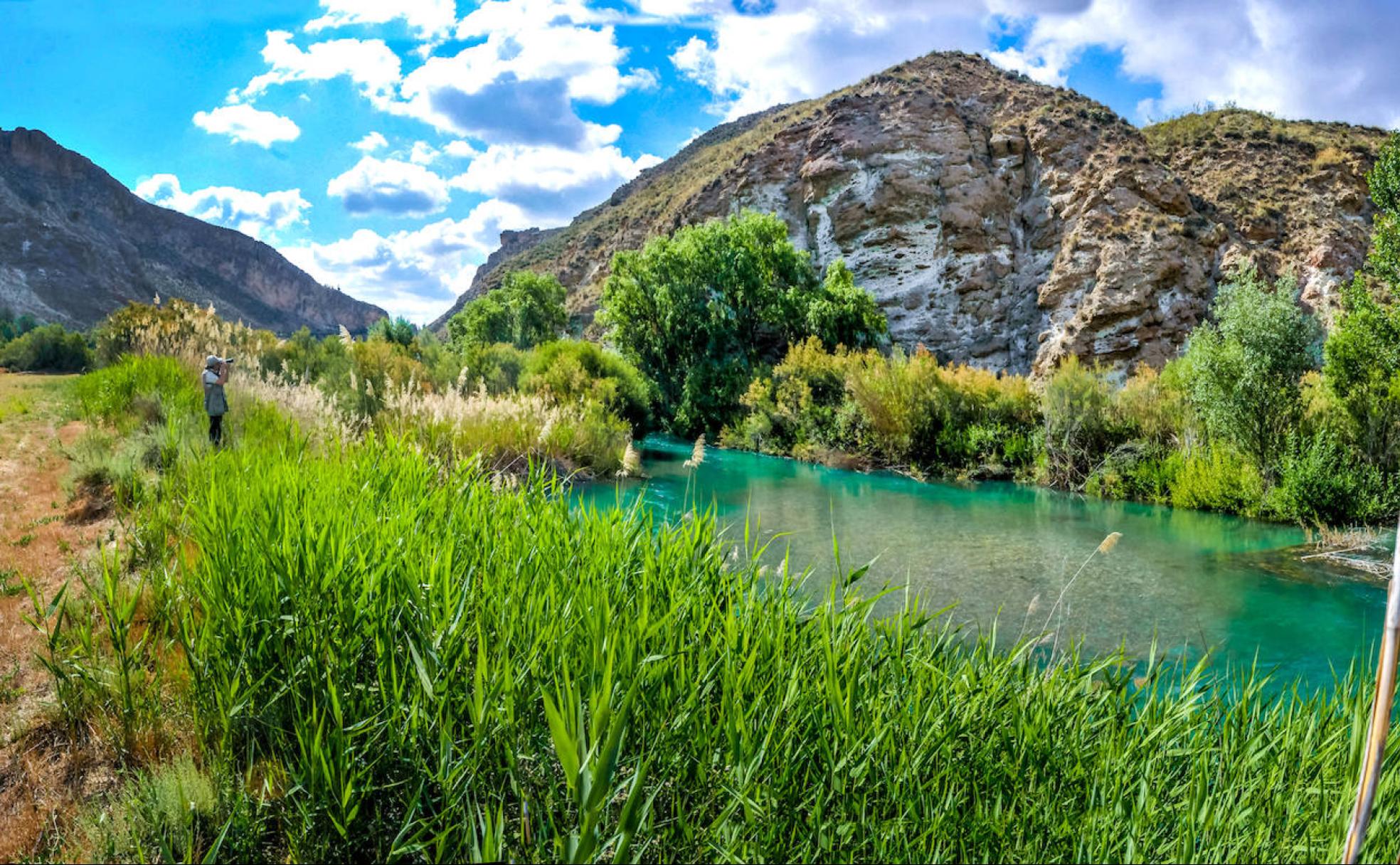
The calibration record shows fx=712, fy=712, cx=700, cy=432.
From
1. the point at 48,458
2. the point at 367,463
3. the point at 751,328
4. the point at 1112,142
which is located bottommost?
the point at 48,458

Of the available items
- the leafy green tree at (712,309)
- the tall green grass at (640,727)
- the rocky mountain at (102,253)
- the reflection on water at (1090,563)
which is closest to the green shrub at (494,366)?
the leafy green tree at (712,309)

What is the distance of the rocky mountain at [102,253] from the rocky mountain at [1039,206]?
39.8 metres

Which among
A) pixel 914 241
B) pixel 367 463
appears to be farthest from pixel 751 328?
pixel 367 463

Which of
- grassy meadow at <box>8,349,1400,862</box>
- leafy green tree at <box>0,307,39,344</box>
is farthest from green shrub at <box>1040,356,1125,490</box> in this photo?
leafy green tree at <box>0,307,39,344</box>

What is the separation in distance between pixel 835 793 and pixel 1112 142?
42.8 m

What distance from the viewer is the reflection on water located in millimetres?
6754

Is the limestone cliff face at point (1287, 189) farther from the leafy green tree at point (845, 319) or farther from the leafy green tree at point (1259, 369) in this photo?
the leafy green tree at point (1259, 369)

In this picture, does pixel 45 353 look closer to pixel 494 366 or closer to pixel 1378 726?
pixel 494 366

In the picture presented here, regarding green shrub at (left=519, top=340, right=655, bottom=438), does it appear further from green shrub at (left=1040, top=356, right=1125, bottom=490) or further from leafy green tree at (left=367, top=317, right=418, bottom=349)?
green shrub at (left=1040, top=356, right=1125, bottom=490)

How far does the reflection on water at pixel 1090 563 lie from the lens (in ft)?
22.2

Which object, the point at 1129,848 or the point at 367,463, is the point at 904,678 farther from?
the point at 367,463

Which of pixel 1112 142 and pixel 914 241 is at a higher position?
pixel 1112 142

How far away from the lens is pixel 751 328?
30.4m

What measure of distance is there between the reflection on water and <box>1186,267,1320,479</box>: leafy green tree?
5.58ft
